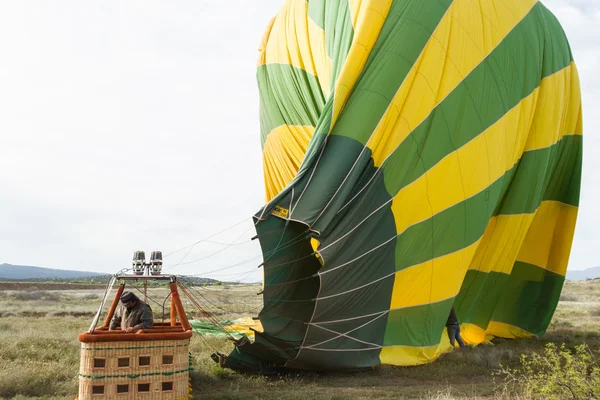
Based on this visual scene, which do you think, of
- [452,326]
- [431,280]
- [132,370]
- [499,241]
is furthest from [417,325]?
[132,370]

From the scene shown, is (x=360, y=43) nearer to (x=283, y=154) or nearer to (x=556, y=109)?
(x=283, y=154)

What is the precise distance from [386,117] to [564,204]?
606 centimetres

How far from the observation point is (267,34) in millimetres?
10586

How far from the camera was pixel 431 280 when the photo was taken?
741 cm

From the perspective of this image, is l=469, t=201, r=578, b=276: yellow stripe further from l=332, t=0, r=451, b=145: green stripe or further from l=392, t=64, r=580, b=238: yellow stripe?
l=332, t=0, r=451, b=145: green stripe

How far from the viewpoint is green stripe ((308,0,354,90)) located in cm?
732

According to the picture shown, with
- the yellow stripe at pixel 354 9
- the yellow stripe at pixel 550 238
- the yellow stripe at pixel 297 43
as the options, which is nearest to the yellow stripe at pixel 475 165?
the yellow stripe at pixel 297 43

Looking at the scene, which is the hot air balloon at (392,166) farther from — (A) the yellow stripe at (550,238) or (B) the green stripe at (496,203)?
(A) the yellow stripe at (550,238)

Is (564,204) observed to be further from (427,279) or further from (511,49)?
(427,279)

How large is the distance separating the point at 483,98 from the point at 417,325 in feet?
10.3

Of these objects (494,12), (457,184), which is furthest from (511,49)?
(457,184)

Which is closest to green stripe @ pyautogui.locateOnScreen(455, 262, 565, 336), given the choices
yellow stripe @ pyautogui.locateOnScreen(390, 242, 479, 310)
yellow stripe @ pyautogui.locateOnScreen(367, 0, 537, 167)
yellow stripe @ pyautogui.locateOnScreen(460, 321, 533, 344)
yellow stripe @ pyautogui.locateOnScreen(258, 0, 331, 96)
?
yellow stripe @ pyautogui.locateOnScreen(460, 321, 533, 344)

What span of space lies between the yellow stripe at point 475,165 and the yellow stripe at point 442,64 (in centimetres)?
66

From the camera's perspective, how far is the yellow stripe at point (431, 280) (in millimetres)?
7055
